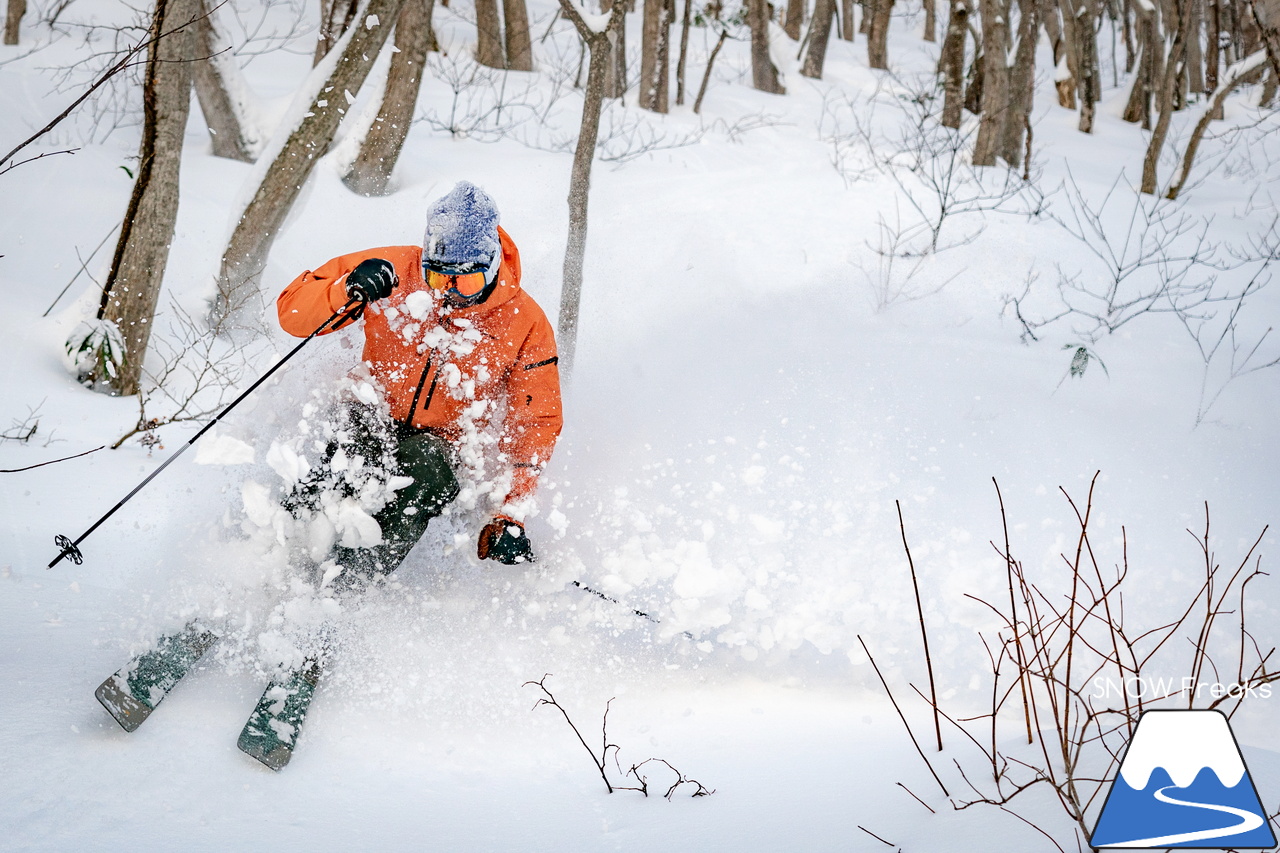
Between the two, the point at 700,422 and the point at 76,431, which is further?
the point at 700,422

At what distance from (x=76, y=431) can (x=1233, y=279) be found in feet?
22.0

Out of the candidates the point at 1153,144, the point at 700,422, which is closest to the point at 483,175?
the point at 700,422

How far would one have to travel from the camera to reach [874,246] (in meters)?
5.71

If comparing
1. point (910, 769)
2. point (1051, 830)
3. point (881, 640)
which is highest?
point (1051, 830)

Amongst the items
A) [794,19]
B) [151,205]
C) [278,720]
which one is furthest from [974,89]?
[278,720]

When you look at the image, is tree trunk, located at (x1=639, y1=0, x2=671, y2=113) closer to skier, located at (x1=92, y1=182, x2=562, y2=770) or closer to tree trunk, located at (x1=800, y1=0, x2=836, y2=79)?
tree trunk, located at (x1=800, y1=0, x2=836, y2=79)

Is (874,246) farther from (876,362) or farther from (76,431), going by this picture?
(76,431)

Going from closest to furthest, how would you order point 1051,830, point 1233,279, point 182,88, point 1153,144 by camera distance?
point 1051,830, point 182,88, point 1233,279, point 1153,144

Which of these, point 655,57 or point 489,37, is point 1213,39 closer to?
point 655,57

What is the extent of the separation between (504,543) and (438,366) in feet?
2.13

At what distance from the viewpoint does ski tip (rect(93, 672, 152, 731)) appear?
2.07 metres

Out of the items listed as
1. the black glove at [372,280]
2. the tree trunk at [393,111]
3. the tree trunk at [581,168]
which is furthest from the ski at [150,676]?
the tree trunk at [393,111]

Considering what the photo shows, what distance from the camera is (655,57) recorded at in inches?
362

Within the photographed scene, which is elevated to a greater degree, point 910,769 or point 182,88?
point 182,88
